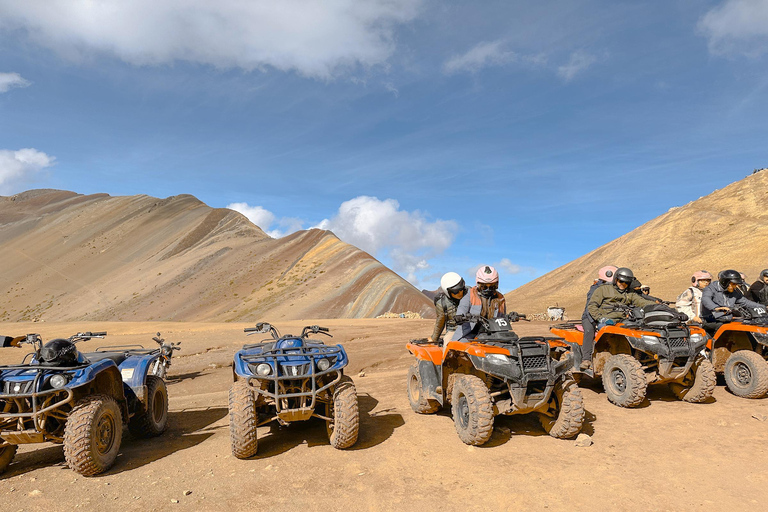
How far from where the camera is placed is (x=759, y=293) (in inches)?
409

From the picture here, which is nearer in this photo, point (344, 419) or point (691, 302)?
point (344, 419)

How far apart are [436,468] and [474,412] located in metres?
0.83

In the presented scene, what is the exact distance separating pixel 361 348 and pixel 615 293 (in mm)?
11897

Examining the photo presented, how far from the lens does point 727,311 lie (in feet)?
28.8

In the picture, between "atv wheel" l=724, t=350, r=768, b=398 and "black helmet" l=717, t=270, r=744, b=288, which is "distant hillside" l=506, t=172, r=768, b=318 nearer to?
"black helmet" l=717, t=270, r=744, b=288

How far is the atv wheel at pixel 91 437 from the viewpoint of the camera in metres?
5.32

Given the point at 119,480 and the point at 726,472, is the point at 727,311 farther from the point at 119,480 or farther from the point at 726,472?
the point at 119,480

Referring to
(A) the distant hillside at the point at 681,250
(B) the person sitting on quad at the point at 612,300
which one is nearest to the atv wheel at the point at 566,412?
(B) the person sitting on quad at the point at 612,300

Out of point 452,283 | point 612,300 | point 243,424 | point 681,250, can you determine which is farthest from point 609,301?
point 681,250

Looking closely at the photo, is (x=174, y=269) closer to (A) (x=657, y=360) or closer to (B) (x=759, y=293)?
(B) (x=759, y=293)

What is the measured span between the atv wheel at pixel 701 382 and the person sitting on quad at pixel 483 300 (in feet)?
11.5

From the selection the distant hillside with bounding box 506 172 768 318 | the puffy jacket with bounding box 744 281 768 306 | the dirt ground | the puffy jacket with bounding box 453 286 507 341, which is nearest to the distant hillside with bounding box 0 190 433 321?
the distant hillside with bounding box 506 172 768 318

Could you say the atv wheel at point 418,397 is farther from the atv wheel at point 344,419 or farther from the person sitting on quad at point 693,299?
the person sitting on quad at point 693,299

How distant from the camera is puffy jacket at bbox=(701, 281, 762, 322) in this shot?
355 inches
